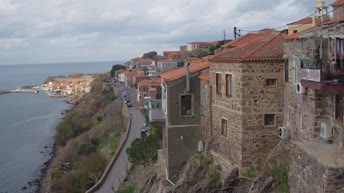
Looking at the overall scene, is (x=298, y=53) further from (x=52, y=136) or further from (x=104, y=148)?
(x=52, y=136)

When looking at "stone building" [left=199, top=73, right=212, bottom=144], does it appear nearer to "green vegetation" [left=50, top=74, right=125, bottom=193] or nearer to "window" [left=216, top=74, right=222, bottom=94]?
"window" [left=216, top=74, right=222, bottom=94]

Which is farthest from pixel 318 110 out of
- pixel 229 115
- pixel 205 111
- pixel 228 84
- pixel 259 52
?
pixel 205 111

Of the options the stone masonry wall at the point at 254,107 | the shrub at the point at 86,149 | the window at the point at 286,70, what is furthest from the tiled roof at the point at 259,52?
the shrub at the point at 86,149

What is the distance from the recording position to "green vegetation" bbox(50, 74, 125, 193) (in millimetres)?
39662

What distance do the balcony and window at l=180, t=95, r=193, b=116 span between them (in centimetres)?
949

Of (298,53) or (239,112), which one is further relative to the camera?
(239,112)

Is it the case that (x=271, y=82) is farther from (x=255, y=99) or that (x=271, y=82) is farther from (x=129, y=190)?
(x=129, y=190)

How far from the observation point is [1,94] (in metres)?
188

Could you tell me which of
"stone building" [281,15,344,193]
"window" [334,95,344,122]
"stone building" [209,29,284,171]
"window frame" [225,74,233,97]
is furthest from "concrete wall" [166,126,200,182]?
"window" [334,95,344,122]

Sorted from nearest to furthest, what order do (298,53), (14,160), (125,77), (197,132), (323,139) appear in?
1. (323,139)
2. (298,53)
3. (197,132)
4. (14,160)
5. (125,77)

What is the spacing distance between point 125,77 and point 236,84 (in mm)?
104652

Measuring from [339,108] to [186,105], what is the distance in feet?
34.8

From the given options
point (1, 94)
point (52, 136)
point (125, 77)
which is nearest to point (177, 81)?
point (52, 136)

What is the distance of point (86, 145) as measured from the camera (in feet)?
181
